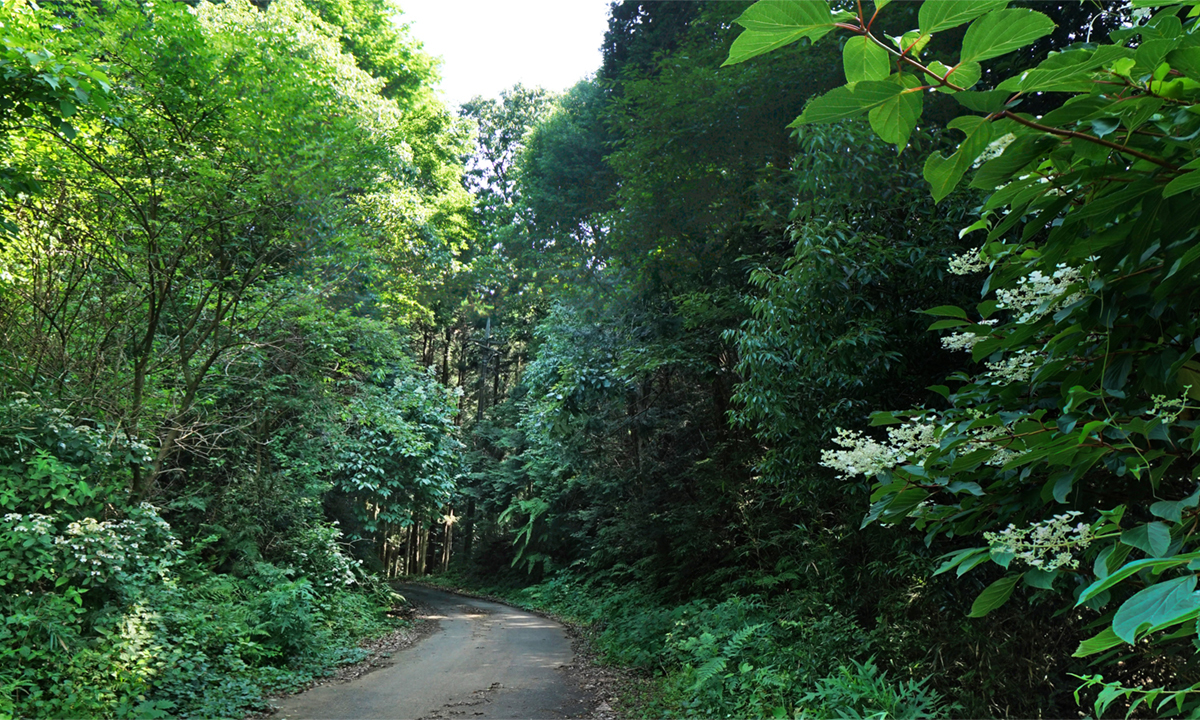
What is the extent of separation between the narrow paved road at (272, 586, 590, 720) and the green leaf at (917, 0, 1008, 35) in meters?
7.41

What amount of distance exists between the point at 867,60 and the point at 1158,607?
78cm

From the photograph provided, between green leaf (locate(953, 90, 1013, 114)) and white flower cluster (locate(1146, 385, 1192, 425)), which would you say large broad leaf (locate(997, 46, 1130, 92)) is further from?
white flower cluster (locate(1146, 385, 1192, 425))

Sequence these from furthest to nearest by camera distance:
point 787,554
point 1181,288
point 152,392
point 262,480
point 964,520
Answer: point 262,480
point 787,554
point 152,392
point 964,520
point 1181,288

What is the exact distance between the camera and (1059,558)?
1.22 meters

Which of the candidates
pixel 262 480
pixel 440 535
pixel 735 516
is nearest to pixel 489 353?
pixel 440 535

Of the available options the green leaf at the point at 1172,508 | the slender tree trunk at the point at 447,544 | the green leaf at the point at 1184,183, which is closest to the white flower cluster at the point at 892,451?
the green leaf at the point at 1172,508

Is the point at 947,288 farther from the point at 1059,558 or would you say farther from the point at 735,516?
the point at 735,516

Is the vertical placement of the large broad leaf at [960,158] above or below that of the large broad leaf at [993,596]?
above

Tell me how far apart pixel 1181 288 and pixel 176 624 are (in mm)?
8638

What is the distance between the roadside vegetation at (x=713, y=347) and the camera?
1130 mm

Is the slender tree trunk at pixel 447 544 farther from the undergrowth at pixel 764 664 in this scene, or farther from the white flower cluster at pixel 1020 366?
the white flower cluster at pixel 1020 366

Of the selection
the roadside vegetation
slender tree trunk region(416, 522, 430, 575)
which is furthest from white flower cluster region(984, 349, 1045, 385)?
slender tree trunk region(416, 522, 430, 575)

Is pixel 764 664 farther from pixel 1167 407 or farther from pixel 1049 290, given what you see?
pixel 1167 407

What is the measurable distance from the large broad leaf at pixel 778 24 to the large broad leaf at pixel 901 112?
16 centimetres
